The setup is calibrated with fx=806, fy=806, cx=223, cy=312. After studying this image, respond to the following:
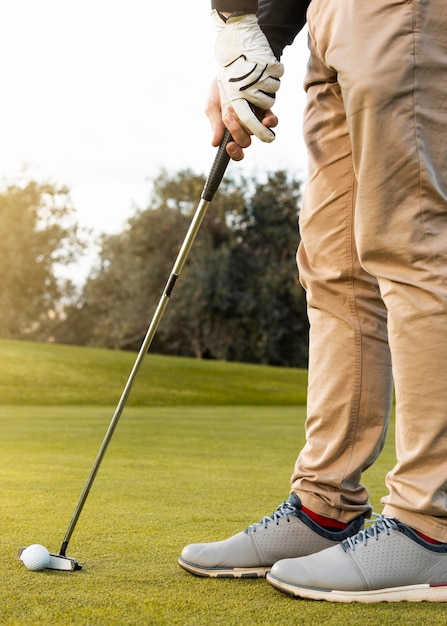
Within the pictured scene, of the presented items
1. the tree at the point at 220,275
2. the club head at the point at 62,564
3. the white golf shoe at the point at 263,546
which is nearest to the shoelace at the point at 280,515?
the white golf shoe at the point at 263,546

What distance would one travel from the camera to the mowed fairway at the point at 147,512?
162 cm

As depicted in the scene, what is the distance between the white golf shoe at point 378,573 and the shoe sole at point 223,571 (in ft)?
0.54

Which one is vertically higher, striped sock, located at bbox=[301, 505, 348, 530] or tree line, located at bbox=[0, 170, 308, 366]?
tree line, located at bbox=[0, 170, 308, 366]

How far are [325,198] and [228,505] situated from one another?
134 cm

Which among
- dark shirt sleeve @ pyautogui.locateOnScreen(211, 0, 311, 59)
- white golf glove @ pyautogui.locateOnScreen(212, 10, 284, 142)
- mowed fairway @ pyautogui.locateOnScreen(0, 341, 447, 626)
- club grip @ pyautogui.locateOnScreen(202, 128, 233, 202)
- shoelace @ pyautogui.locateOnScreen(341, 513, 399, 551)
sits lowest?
mowed fairway @ pyautogui.locateOnScreen(0, 341, 447, 626)

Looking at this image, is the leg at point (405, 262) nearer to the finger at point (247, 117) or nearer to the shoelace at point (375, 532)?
the shoelace at point (375, 532)

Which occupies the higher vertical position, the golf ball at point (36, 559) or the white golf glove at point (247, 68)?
the white golf glove at point (247, 68)

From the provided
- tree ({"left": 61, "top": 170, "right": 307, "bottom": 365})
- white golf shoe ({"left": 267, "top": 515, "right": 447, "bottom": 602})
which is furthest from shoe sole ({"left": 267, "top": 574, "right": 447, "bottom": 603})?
tree ({"left": 61, "top": 170, "right": 307, "bottom": 365})

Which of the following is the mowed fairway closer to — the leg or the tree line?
the leg

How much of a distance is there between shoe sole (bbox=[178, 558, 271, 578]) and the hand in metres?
1.06

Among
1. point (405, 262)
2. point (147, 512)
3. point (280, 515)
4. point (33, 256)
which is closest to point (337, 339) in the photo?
point (405, 262)

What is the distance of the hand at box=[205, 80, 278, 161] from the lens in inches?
84.0

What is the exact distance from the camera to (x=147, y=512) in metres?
2.87

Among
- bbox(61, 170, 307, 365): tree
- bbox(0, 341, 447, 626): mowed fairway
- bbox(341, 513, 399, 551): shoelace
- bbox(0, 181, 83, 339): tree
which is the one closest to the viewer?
bbox(0, 341, 447, 626): mowed fairway
